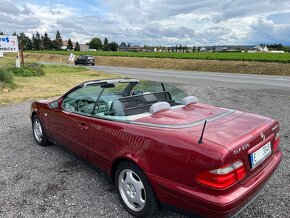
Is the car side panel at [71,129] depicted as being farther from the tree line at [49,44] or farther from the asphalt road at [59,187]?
the tree line at [49,44]

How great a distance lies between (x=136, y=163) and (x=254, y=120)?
1395 millimetres

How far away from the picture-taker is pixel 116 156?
2.85 meters

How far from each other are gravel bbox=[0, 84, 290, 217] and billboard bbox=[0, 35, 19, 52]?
55.6 ft

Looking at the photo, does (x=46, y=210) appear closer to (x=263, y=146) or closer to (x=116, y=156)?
(x=116, y=156)

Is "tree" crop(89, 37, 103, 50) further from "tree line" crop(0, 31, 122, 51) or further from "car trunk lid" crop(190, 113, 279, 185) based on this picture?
"car trunk lid" crop(190, 113, 279, 185)

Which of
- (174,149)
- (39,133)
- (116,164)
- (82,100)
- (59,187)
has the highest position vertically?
(82,100)

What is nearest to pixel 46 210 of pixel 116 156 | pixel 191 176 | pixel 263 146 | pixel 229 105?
pixel 116 156

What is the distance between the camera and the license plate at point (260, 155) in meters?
2.40

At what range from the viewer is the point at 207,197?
2.12 meters

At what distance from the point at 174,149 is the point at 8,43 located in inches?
839

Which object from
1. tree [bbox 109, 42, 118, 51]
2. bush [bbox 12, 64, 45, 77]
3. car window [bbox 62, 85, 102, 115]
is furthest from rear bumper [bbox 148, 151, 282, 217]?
tree [bbox 109, 42, 118, 51]

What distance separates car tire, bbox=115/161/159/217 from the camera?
2.59 metres

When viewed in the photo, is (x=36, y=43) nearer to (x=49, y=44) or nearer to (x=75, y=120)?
(x=49, y=44)

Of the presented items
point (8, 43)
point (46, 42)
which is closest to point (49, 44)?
point (46, 42)
